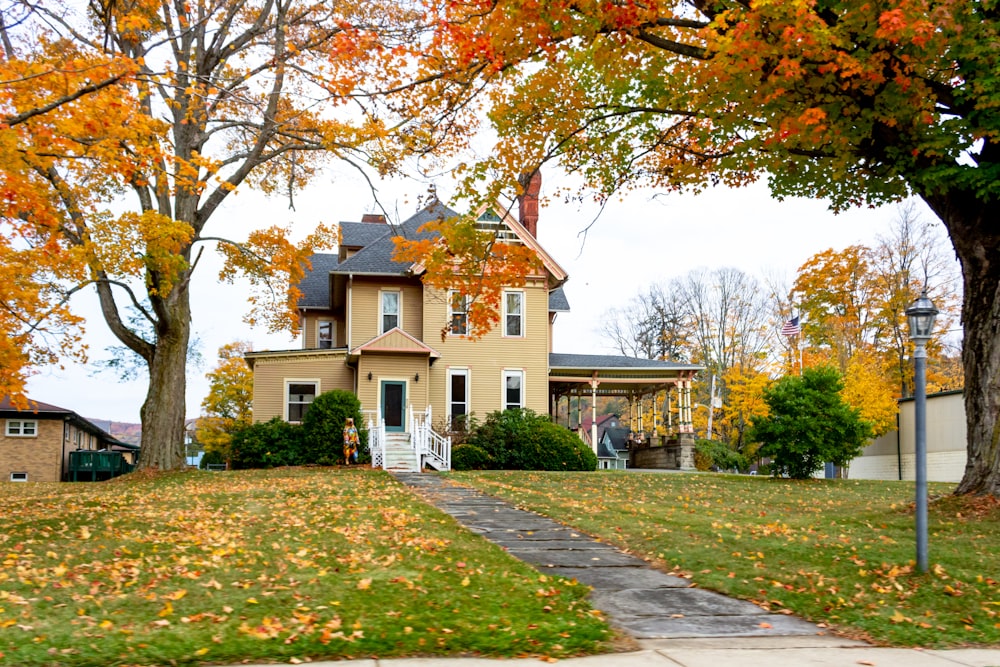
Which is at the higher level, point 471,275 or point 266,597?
point 471,275

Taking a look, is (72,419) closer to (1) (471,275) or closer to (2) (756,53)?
(1) (471,275)

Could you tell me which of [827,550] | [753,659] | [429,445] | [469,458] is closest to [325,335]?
[429,445]

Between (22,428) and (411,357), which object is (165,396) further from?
(22,428)

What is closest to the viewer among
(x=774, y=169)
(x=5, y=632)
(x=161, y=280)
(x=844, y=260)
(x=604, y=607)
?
(x=5, y=632)

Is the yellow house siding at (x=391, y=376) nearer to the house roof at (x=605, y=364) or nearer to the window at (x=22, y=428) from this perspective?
the house roof at (x=605, y=364)

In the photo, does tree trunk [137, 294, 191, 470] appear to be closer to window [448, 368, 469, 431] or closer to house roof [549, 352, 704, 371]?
window [448, 368, 469, 431]

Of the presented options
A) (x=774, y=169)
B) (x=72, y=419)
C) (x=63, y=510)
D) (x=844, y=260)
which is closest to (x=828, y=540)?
(x=774, y=169)

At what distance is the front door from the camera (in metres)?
26.8

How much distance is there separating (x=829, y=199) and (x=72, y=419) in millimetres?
38111

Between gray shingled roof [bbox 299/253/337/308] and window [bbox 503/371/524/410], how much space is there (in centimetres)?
737

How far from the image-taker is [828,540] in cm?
970

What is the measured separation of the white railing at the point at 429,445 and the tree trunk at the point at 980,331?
591 inches

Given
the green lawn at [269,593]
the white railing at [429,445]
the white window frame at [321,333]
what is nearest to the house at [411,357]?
the white railing at [429,445]

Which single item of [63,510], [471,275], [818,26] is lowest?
[63,510]
